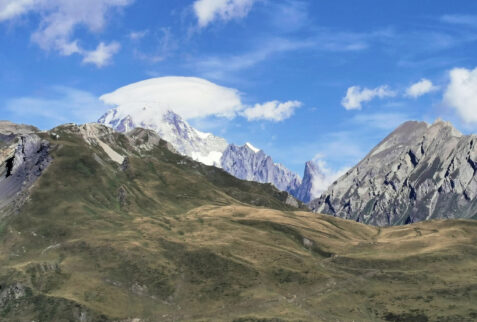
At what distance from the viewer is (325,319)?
19238 centimetres

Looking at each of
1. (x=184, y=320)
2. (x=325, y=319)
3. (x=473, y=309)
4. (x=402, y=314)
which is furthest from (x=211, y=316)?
(x=473, y=309)

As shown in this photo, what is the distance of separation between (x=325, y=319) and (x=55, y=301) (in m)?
98.5

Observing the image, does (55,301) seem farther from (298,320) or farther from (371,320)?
(371,320)

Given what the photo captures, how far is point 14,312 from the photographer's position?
19175cm

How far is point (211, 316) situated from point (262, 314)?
18910 millimetres

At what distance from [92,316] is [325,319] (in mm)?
83525

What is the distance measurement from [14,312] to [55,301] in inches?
572

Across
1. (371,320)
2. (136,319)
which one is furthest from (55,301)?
(371,320)

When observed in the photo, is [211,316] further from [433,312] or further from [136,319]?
[433,312]

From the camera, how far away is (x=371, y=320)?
640ft

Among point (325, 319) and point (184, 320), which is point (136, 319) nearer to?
point (184, 320)

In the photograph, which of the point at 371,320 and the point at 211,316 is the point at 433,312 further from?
the point at 211,316

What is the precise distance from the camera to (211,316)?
196500 mm

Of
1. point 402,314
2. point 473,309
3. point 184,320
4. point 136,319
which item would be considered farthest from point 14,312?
point 473,309
